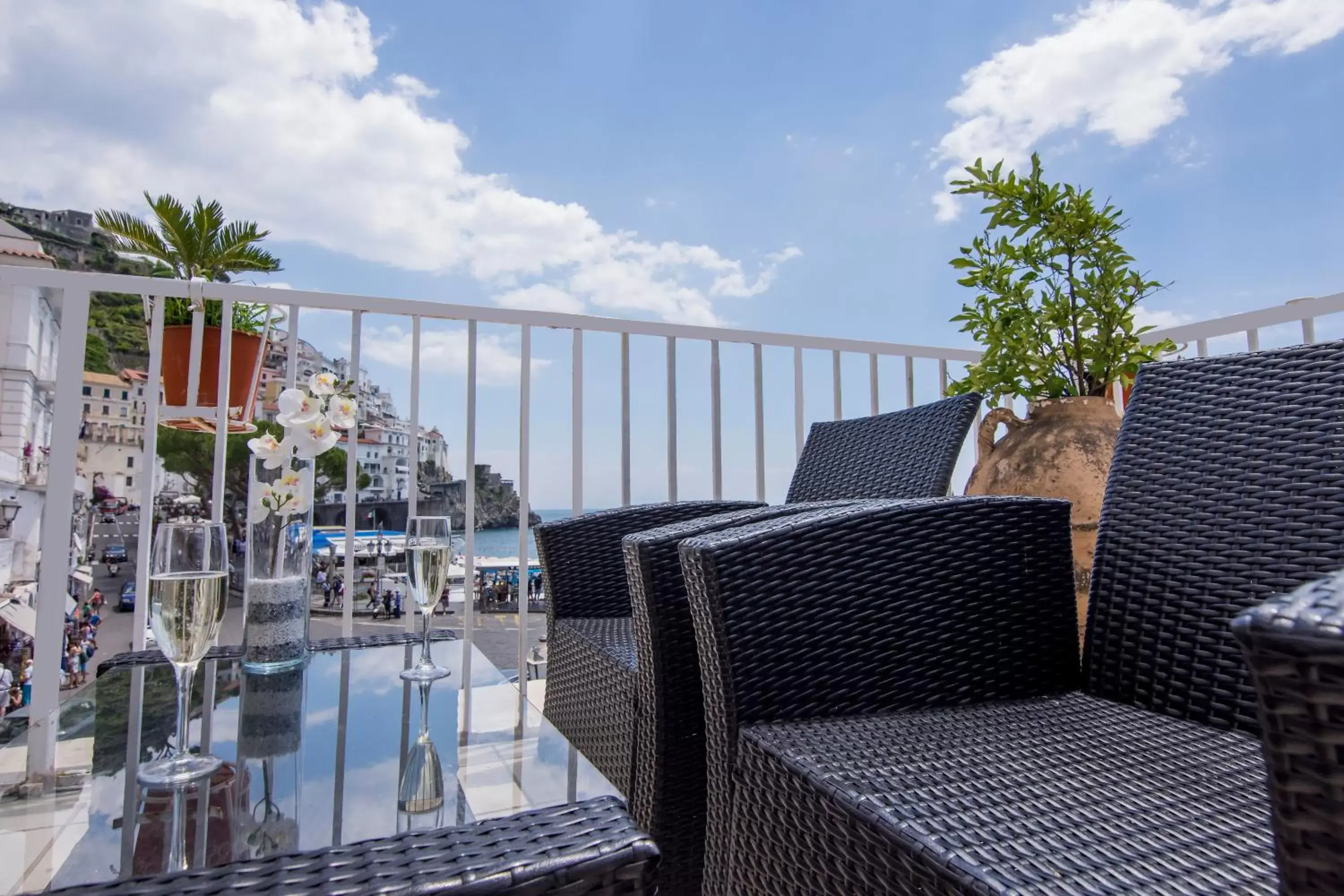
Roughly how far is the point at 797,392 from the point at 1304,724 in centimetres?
247

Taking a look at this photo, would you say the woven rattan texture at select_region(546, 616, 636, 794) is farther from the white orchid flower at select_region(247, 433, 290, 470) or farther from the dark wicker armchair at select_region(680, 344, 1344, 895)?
the white orchid flower at select_region(247, 433, 290, 470)

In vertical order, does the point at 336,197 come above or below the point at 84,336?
above

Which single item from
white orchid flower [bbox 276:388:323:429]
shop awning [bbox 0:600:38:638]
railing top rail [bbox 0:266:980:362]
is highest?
railing top rail [bbox 0:266:980:362]

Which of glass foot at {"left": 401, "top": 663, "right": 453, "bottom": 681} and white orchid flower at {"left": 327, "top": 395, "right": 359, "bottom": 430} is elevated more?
white orchid flower at {"left": 327, "top": 395, "right": 359, "bottom": 430}

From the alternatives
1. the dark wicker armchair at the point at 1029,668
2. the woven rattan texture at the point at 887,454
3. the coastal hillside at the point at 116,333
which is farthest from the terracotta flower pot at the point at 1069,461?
the coastal hillside at the point at 116,333

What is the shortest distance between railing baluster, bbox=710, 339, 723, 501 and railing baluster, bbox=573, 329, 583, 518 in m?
0.48

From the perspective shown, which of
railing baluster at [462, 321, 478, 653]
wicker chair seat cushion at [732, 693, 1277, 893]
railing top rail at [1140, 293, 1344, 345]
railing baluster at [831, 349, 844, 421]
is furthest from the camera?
railing baluster at [831, 349, 844, 421]

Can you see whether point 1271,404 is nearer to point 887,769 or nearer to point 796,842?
point 887,769

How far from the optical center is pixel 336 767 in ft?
2.61

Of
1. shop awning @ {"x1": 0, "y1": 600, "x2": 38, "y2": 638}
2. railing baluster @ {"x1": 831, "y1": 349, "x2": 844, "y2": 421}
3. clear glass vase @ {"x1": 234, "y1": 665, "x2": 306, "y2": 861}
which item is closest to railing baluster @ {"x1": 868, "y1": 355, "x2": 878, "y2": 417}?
railing baluster @ {"x1": 831, "y1": 349, "x2": 844, "y2": 421}

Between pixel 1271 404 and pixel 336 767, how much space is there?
125cm

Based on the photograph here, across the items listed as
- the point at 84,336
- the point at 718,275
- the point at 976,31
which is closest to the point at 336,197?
the point at 718,275

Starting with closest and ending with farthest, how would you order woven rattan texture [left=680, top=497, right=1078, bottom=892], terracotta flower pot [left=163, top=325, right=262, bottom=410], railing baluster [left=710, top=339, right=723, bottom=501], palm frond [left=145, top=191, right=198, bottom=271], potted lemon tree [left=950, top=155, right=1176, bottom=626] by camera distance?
woven rattan texture [left=680, top=497, right=1078, bottom=892] → potted lemon tree [left=950, top=155, right=1176, bottom=626] → terracotta flower pot [left=163, top=325, right=262, bottom=410] → palm frond [left=145, top=191, right=198, bottom=271] → railing baluster [left=710, top=339, right=723, bottom=501]

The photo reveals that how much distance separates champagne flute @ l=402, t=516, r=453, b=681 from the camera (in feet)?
4.06
